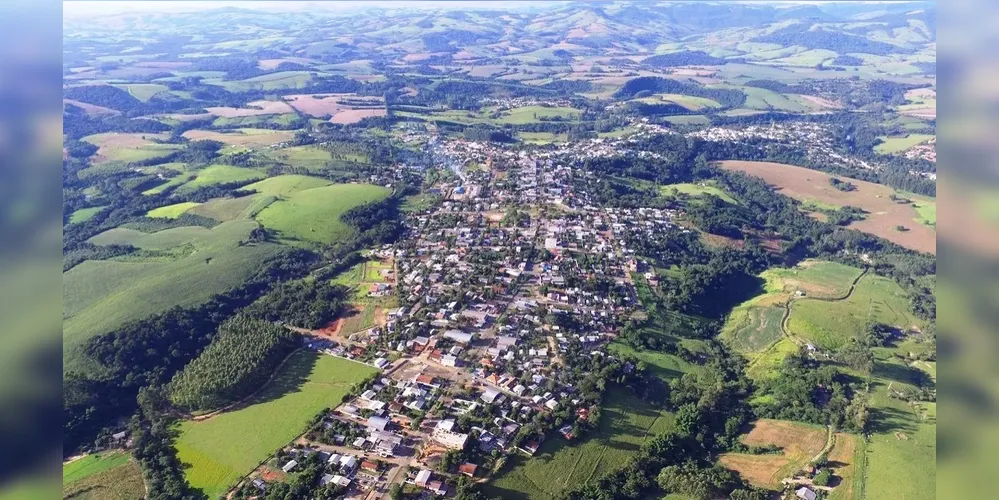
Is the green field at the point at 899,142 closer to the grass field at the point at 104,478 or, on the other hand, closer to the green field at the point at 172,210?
the green field at the point at 172,210

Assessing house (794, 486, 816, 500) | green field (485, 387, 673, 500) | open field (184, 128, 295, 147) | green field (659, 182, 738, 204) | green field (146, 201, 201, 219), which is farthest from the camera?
open field (184, 128, 295, 147)

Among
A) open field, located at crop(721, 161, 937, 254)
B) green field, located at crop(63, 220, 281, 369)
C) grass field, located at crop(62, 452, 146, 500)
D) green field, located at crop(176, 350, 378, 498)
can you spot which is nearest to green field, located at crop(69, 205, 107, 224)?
green field, located at crop(63, 220, 281, 369)

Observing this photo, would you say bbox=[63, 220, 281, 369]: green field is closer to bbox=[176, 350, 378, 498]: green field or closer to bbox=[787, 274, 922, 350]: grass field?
bbox=[176, 350, 378, 498]: green field

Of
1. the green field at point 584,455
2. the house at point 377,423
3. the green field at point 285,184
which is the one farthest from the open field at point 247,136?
the green field at point 584,455

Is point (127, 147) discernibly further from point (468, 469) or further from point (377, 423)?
point (468, 469)

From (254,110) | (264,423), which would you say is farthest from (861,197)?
(254,110)
